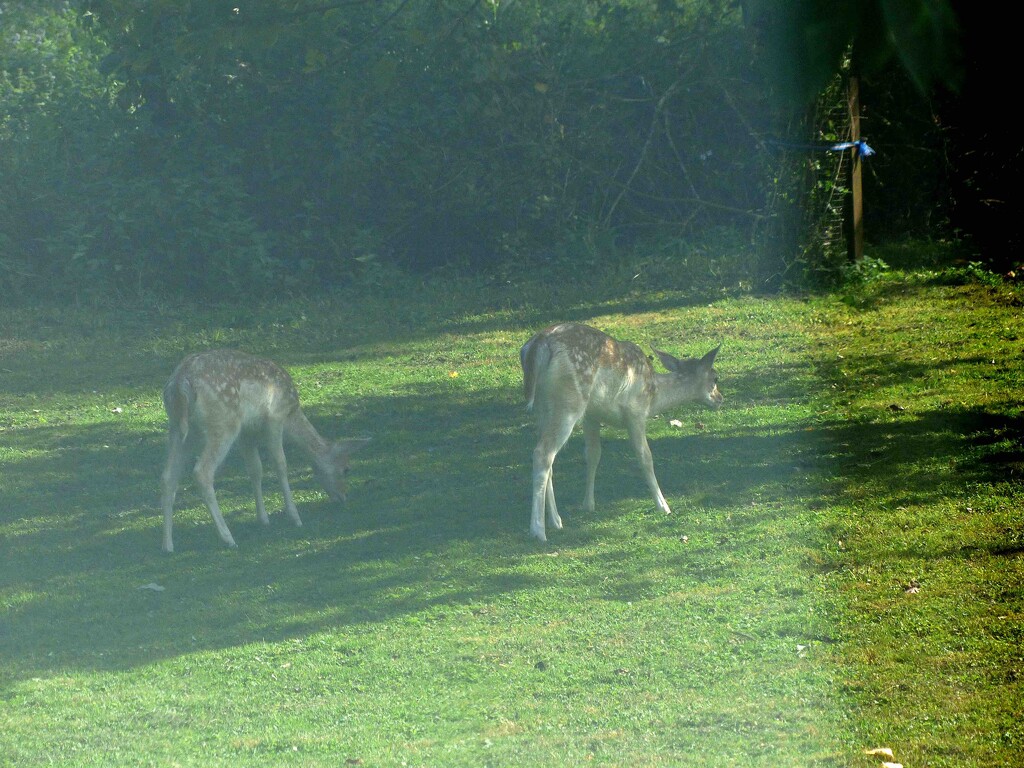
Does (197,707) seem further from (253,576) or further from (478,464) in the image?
(478,464)

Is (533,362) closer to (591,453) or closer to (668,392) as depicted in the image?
(591,453)

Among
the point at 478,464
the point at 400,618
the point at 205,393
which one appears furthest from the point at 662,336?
the point at 400,618

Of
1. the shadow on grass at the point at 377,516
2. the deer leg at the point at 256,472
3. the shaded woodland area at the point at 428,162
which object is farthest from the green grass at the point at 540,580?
the shaded woodland area at the point at 428,162

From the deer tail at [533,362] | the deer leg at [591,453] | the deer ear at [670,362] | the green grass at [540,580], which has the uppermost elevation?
the deer tail at [533,362]

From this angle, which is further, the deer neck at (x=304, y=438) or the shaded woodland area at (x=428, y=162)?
the shaded woodland area at (x=428, y=162)

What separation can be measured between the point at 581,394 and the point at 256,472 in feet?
8.45

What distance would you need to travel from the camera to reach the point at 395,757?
18.5 ft

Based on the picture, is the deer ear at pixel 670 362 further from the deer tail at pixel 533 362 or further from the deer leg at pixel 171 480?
the deer leg at pixel 171 480

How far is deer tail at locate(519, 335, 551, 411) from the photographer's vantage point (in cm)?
894

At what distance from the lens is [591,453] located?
969 cm

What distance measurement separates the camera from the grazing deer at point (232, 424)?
917 centimetres

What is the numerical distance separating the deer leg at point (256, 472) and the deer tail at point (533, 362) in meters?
2.18

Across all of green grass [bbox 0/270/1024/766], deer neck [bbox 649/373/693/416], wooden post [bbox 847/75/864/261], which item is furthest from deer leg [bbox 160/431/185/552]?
wooden post [bbox 847/75/864/261]

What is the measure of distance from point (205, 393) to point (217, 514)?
2.74 ft
